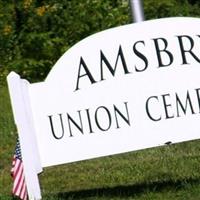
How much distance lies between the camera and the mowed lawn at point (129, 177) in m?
6.18

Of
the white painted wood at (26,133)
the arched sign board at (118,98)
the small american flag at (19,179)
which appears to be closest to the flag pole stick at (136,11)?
the arched sign board at (118,98)

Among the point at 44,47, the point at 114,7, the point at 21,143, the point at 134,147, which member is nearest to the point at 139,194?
the point at 134,147

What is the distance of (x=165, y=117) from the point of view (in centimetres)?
539

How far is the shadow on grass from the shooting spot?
20.4 ft

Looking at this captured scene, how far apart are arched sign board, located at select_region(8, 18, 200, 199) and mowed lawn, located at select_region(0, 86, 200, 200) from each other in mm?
746

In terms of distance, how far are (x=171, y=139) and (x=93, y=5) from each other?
9505mm

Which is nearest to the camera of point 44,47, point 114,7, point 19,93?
point 19,93

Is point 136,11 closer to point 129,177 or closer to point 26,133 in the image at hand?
point 26,133

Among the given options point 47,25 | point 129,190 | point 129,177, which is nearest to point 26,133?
point 129,190

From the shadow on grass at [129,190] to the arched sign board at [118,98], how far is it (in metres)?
0.89

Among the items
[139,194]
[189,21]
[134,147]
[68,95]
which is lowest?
[139,194]

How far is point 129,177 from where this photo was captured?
695 cm

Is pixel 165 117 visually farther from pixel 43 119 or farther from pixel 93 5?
pixel 93 5

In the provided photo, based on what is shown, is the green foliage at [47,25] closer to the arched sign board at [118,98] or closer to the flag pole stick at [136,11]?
the flag pole stick at [136,11]
